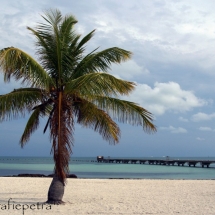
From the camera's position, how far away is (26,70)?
37.8 ft

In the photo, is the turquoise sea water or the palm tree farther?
the turquoise sea water

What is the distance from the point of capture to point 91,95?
1192cm

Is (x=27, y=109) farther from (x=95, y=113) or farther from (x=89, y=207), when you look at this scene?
(x=89, y=207)

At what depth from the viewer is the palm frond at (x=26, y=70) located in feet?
36.2

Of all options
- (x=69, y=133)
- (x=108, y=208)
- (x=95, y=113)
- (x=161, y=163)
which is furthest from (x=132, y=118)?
(x=161, y=163)

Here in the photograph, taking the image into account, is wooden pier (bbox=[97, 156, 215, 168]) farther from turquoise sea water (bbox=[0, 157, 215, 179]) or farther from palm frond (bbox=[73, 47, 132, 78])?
palm frond (bbox=[73, 47, 132, 78])

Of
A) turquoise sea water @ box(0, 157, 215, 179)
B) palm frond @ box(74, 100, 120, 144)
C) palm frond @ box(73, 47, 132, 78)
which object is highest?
palm frond @ box(73, 47, 132, 78)

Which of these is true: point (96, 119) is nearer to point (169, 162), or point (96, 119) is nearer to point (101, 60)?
point (101, 60)

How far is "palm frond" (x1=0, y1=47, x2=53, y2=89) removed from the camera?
11.0 metres

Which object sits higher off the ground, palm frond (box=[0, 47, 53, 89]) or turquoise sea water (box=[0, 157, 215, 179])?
palm frond (box=[0, 47, 53, 89])

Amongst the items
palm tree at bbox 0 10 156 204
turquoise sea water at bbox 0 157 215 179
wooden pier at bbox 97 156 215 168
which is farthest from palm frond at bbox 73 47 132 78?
wooden pier at bbox 97 156 215 168

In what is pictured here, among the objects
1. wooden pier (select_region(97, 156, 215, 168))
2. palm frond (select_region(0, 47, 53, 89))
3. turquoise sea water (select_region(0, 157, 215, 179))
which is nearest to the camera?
palm frond (select_region(0, 47, 53, 89))

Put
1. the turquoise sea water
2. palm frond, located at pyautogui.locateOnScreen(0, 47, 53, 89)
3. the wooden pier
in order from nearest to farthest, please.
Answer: palm frond, located at pyautogui.locateOnScreen(0, 47, 53, 89) < the turquoise sea water < the wooden pier

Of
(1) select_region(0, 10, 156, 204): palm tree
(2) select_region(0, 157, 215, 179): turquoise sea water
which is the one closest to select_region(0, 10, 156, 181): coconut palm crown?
(1) select_region(0, 10, 156, 204): palm tree
